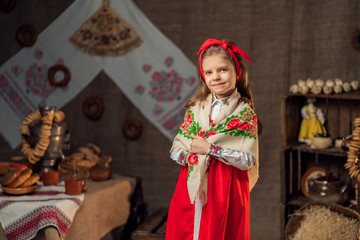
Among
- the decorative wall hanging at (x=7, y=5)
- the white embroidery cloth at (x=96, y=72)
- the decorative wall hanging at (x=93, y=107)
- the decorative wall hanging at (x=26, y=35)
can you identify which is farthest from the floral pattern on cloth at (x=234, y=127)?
the decorative wall hanging at (x=7, y=5)

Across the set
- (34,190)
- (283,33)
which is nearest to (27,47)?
(34,190)

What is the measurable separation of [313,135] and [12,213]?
202 cm

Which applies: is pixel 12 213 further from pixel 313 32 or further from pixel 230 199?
pixel 313 32

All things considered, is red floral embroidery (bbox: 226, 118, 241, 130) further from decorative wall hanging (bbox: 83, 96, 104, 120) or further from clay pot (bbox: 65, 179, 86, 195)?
decorative wall hanging (bbox: 83, 96, 104, 120)

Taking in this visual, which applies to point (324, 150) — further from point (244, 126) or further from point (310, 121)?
point (244, 126)

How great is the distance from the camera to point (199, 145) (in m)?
2.02

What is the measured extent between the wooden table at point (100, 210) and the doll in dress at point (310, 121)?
1308mm

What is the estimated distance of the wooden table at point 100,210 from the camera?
265 cm

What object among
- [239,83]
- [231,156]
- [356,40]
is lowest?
[231,156]

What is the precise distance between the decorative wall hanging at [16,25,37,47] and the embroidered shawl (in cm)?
254

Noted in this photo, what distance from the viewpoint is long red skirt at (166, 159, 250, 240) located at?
2.00 m

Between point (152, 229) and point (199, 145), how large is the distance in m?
1.21

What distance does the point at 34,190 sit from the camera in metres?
2.66

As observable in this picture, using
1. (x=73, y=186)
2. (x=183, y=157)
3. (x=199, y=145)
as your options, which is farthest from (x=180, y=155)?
(x=73, y=186)
